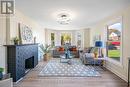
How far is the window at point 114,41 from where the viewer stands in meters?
5.55

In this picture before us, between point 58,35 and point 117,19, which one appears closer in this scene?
point 117,19

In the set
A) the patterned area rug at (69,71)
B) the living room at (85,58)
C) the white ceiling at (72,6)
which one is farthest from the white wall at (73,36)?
the white ceiling at (72,6)

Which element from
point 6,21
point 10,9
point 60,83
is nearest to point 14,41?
point 6,21

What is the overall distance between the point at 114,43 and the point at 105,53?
3.33 ft

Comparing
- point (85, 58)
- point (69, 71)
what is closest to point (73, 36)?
point (85, 58)

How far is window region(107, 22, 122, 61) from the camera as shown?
18.2ft

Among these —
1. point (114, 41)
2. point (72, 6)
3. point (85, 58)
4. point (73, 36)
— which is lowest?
point (85, 58)

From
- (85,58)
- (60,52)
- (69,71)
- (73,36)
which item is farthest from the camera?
(73,36)

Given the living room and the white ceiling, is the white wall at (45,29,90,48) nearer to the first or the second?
the living room

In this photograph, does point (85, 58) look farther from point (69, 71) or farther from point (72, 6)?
point (72, 6)

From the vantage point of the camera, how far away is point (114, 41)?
19.9 ft

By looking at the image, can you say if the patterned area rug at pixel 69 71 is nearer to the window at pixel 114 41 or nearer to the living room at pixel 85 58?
the living room at pixel 85 58

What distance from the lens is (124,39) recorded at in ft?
15.6

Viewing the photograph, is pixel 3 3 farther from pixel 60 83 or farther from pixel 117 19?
pixel 117 19
